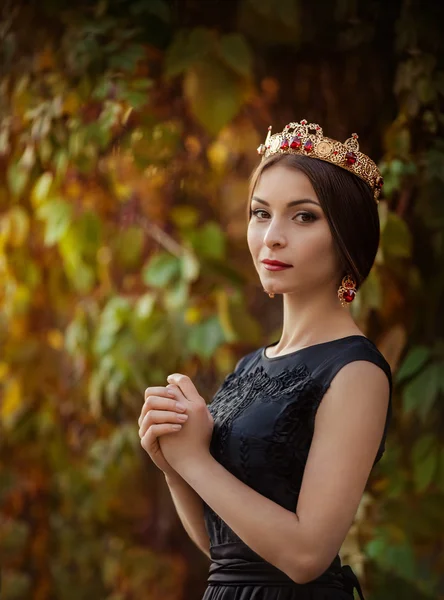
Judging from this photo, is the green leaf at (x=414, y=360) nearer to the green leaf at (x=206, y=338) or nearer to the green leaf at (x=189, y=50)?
the green leaf at (x=206, y=338)

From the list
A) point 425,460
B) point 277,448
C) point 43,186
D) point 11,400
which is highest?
point 43,186

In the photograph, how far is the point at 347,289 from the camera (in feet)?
4.50

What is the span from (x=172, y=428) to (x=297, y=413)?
18 cm

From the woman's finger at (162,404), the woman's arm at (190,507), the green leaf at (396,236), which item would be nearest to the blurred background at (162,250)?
the green leaf at (396,236)

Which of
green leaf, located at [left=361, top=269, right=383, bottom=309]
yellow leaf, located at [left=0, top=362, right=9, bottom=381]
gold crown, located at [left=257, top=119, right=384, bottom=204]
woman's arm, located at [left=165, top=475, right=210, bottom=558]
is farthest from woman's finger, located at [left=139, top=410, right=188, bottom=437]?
yellow leaf, located at [left=0, top=362, right=9, bottom=381]

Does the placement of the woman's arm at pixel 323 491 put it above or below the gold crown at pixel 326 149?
below

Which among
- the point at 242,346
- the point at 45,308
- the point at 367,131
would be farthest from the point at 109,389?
the point at 367,131

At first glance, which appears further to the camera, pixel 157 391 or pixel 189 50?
pixel 189 50

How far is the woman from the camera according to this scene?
3.95 feet

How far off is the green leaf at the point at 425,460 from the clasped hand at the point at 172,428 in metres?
1.00

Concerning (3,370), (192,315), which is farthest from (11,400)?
(192,315)

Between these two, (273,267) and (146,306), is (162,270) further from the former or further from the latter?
(273,267)

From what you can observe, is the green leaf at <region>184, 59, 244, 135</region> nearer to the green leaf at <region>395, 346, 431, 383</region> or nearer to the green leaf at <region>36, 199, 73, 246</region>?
the green leaf at <region>36, 199, 73, 246</region>

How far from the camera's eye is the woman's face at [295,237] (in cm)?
132
